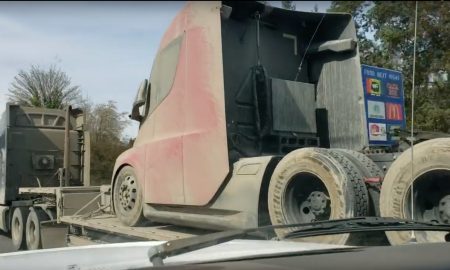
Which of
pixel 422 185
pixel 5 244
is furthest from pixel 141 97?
pixel 5 244

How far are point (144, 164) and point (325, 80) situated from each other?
221 centimetres

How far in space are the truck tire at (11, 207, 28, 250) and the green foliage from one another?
697cm

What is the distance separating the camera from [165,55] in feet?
20.7

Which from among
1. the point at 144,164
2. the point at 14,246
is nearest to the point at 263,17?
the point at 144,164

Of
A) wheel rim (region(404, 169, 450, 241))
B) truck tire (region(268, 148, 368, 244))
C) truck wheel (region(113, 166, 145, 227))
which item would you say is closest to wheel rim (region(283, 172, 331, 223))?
truck tire (region(268, 148, 368, 244))

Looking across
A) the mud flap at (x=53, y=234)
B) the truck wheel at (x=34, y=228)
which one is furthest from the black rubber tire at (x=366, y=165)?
the truck wheel at (x=34, y=228)

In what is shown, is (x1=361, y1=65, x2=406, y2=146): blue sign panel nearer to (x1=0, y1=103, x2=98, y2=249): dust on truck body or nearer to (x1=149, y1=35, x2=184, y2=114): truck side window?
(x1=149, y1=35, x2=184, y2=114): truck side window

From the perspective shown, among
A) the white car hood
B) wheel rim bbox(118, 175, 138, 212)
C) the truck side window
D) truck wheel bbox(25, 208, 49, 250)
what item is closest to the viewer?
the white car hood

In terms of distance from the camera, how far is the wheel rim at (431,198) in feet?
13.2

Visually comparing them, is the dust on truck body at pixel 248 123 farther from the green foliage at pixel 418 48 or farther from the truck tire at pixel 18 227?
the truck tire at pixel 18 227

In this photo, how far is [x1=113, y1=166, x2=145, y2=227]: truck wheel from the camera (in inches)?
262

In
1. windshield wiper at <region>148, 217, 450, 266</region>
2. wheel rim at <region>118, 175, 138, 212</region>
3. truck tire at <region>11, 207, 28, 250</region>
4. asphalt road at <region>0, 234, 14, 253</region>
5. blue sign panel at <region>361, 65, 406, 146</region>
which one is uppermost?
blue sign panel at <region>361, 65, 406, 146</region>

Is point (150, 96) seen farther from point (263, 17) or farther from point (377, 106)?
point (377, 106)

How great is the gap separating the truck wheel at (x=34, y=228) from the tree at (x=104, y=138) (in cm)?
137
